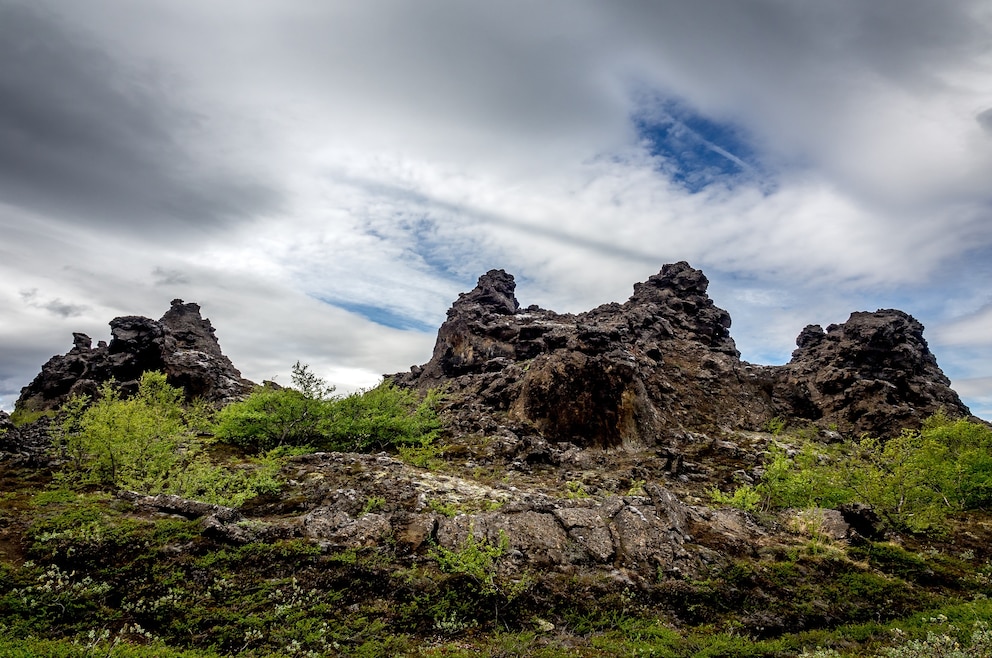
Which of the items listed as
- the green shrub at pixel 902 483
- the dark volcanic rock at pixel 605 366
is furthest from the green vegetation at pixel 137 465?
the dark volcanic rock at pixel 605 366

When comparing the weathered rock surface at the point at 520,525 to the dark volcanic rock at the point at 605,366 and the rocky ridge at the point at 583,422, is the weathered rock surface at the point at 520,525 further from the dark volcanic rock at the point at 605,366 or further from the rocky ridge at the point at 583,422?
the dark volcanic rock at the point at 605,366

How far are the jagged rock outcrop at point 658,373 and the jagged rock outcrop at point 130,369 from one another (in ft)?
114

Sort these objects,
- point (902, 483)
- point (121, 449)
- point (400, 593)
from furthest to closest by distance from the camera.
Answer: point (902, 483)
point (121, 449)
point (400, 593)

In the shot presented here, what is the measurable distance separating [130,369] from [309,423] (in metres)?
51.5

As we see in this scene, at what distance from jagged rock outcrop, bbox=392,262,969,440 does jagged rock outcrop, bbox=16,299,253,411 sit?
34645 millimetres

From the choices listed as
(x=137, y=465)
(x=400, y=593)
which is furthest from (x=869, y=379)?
(x=137, y=465)

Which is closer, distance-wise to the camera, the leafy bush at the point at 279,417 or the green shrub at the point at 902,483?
the green shrub at the point at 902,483

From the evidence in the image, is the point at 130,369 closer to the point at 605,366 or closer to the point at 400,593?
the point at 605,366

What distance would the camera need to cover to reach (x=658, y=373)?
2517 inches

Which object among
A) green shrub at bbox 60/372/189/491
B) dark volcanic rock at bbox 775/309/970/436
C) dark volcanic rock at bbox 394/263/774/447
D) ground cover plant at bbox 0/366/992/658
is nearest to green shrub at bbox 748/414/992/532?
ground cover plant at bbox 0/366/992/658

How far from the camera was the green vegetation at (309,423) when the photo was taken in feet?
108

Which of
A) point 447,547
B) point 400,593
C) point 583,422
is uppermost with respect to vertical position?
point 583,422

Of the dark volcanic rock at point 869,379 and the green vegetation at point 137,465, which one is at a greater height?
the dark volcanic rock at point 869,379

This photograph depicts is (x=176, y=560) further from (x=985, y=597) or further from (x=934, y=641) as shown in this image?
(x=985, y=597)
